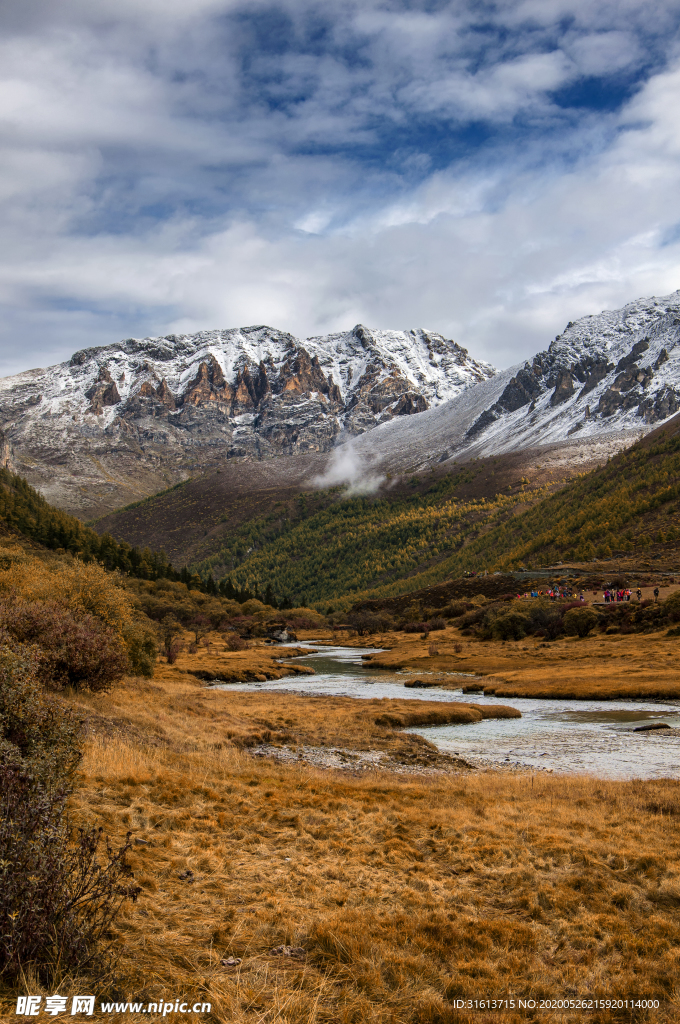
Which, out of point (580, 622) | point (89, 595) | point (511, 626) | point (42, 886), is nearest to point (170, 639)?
point (89, 595)

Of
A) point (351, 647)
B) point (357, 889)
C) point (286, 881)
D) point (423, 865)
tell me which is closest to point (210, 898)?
point (286, 881)

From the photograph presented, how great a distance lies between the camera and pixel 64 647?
25.2m

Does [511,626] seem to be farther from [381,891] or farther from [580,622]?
[381,891]

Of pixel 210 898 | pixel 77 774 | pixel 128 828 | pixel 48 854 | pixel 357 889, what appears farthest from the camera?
pixel 77 774

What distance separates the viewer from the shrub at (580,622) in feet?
254

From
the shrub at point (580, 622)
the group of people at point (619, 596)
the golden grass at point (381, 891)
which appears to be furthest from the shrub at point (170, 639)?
the group of people at point (619, 596)

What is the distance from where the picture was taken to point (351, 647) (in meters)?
121

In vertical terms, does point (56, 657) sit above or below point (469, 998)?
above

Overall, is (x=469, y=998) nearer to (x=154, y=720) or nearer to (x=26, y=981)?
(x=26, y=981)

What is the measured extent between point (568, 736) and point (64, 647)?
89.8 feet

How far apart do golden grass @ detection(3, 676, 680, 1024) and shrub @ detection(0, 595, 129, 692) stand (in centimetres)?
612

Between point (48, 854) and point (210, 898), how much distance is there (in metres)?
4.00

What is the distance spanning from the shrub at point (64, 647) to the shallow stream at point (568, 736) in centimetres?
1774

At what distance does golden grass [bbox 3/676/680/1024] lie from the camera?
7684 millimetres
